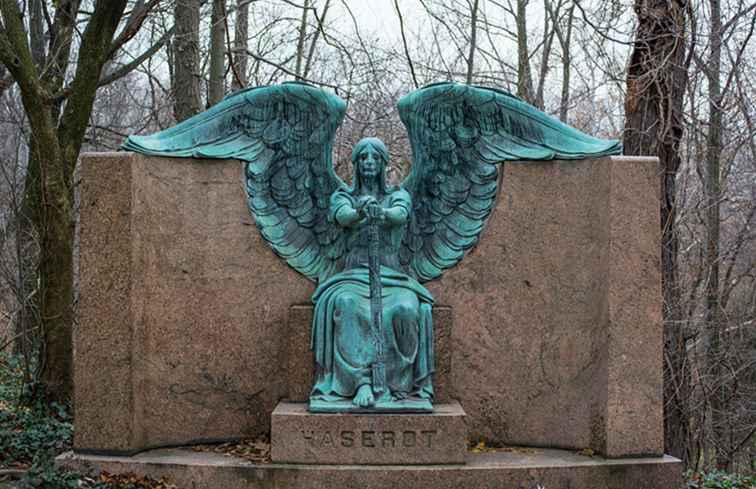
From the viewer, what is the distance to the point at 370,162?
6574 mm

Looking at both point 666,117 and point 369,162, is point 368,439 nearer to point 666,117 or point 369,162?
point 369,162

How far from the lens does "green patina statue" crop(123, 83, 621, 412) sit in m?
6.65

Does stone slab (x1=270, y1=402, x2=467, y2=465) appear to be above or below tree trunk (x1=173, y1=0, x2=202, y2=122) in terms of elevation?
below

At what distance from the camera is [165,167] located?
6.60 m

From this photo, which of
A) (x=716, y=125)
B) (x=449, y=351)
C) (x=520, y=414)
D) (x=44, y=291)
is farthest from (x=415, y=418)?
(x=716, y=125)

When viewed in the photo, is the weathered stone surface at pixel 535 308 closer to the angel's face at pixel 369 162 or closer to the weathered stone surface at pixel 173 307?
the angel's face at pixel 369 162

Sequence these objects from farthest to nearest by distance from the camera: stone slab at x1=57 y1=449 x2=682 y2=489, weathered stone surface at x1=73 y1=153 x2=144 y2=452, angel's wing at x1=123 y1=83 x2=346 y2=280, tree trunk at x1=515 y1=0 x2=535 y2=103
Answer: tree trunk at x1=515 y1=0 x2=535 y2=103
angel's wing at x1=123 y1=83 x2=346 y2=280
weathered stone surface at x1=73 y1=153 x2=144 y2=452
stone slab at x1=57 y1=449 x2=682 y2=489

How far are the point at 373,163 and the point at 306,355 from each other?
1477mm

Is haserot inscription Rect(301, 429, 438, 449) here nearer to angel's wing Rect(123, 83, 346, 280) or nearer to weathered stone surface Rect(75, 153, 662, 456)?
weathered stone surface Rect(75, 153, 662, 456)

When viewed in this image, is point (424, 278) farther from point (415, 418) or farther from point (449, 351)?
point (415, 418)

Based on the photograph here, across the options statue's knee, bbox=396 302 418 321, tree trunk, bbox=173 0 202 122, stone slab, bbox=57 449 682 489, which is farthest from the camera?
tree trunk, bbox=173 0 202 122

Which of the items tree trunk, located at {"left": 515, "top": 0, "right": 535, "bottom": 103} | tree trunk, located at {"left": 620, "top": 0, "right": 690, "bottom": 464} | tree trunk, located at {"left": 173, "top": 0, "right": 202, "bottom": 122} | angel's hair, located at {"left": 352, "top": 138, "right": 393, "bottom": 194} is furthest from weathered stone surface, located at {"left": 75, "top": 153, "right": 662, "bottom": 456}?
tree trunk, located at {"left": 515, "top": 0, "right": 535, "bottom": 103}

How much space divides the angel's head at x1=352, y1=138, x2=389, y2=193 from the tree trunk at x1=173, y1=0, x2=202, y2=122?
5.86 meters

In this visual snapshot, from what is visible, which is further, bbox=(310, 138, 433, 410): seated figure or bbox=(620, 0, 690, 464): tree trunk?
bbox=(620, 0, 690, 464): tree trunk
